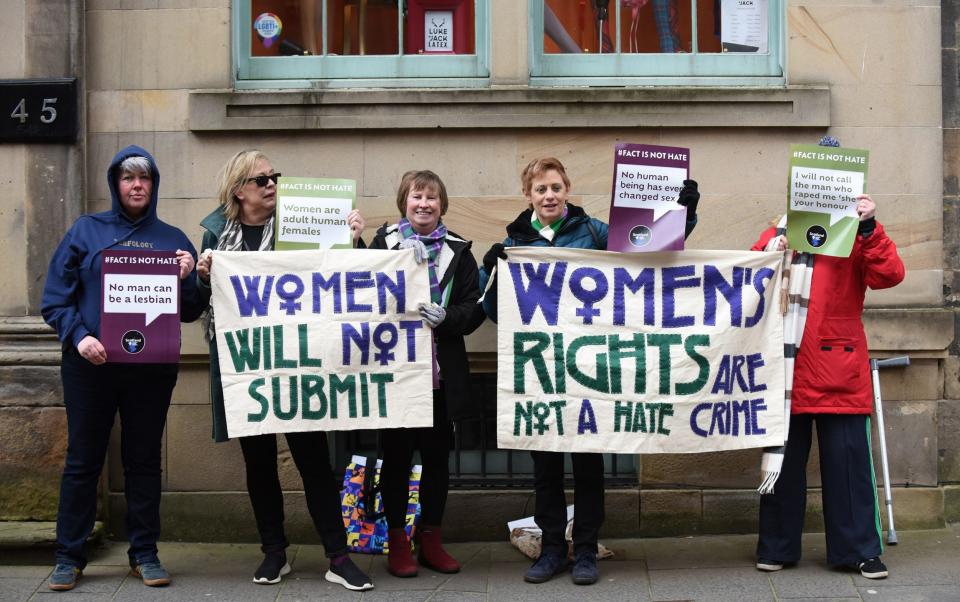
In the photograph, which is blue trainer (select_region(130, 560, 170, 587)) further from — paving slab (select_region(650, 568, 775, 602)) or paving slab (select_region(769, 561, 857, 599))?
paving slab (select_region(769, 561, 857, 599))

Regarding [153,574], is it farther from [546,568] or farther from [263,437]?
[546,568]

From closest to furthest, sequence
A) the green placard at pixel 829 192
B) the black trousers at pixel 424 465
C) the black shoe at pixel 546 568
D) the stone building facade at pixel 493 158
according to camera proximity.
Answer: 1. the green placard at pixel 829 192
2. the black shoe at pixel 546 568
3. the black trousers at pixel 424 465
4. the stone building facade at pixel 493 158

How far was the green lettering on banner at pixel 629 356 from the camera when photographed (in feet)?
20.7

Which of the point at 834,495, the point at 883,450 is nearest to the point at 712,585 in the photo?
the point at 834,495

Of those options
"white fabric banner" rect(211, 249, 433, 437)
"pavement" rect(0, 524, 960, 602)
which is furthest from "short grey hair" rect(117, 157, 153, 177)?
A: "pavement" rect(0, 524, 960, 602)

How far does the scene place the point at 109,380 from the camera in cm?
625

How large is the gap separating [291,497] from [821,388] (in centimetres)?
316

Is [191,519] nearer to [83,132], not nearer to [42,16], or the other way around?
[83,132]

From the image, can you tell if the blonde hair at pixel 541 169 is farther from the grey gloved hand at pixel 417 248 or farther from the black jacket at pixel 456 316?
the grey gloved hand at pixel 417 248

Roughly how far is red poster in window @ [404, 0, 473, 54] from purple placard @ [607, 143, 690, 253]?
6.35ft

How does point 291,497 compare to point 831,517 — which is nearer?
point 831,517

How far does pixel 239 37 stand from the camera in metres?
7.50

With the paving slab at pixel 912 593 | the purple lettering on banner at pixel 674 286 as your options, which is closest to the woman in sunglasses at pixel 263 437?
the purple lettering on banner at pixel 674 286

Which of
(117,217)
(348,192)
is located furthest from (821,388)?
(117,217)
